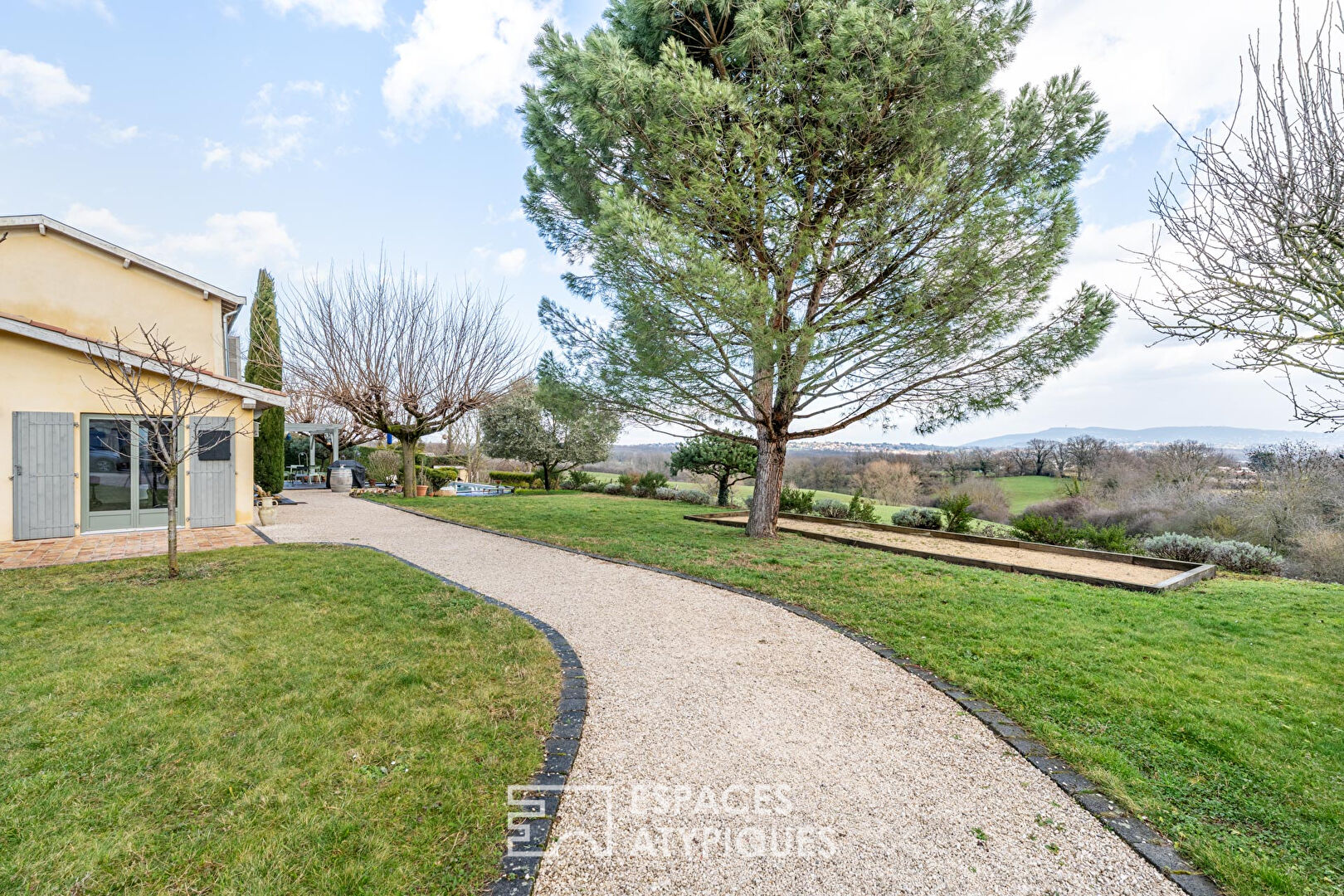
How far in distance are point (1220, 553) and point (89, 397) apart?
18.4 meters

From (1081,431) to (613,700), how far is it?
81.0 ft

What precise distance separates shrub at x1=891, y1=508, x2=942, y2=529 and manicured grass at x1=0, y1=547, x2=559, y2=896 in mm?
8897

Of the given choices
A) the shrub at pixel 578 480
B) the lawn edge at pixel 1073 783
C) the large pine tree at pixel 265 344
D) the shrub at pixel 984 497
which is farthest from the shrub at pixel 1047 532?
the large pine tree at pixel 265 344

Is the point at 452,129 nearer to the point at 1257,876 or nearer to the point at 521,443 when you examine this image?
the point at 521,443

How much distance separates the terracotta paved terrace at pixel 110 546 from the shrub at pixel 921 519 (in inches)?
461

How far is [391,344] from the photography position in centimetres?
1622

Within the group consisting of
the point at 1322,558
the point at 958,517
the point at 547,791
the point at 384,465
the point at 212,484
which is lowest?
the point at 1322,558

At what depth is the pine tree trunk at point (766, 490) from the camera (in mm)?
9617

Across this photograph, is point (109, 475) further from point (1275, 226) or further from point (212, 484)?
point (1275, 226)

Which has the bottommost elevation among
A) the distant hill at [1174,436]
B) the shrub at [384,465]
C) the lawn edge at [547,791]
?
the lawn edge at [547,791]

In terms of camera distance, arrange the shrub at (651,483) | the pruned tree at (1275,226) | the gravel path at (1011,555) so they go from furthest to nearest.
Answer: the shrub at (651,483), the gravel path at (1011,555), the pruned tree at (1275,226)

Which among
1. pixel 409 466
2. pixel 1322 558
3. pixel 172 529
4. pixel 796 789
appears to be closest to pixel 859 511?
pixel 1322 558

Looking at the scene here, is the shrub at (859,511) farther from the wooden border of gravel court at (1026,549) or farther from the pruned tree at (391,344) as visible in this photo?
the pruned tree at (391,344)

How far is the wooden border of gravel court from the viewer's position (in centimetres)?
673
